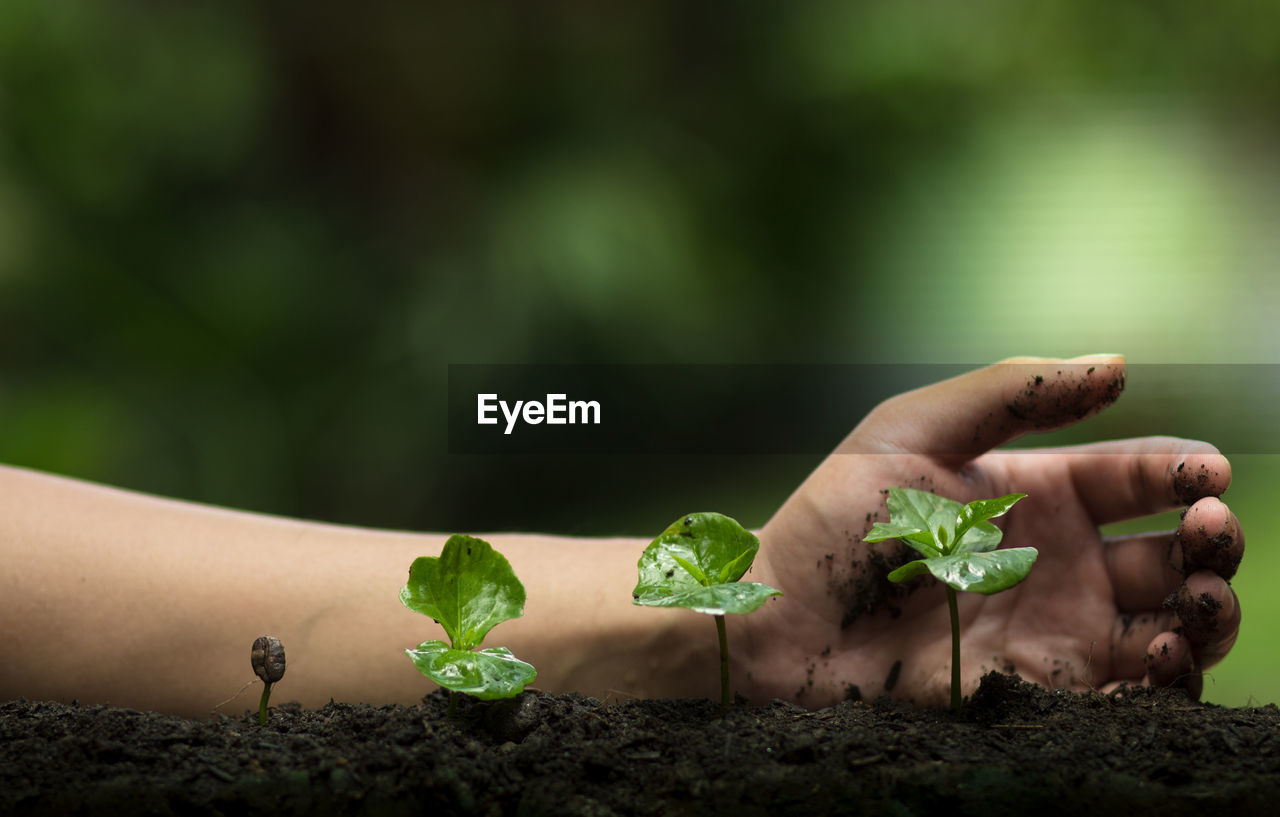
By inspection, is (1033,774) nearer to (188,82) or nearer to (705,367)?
(705,367)

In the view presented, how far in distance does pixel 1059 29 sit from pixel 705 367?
573 millimetres

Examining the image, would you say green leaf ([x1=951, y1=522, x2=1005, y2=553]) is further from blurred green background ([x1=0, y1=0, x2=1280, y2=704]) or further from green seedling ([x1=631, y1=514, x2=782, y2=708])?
blurred green background ([x1=0, y1=0, x2=1280, y2=704])

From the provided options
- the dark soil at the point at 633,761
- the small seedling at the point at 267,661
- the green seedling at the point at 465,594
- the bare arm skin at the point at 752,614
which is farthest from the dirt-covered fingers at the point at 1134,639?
the small seedling at the point at 267,661

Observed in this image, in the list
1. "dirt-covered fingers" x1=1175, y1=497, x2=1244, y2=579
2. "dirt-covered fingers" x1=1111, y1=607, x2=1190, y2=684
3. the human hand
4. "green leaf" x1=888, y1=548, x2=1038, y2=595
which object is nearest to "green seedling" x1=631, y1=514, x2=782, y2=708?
"green leaf" x1=888, y1=548, x2=1038, y2=595

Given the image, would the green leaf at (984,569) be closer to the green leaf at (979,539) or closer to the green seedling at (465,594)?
the green leaf at (979,539)

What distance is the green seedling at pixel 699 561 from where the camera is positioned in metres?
0.54

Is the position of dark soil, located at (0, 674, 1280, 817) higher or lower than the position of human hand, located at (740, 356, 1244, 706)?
lower

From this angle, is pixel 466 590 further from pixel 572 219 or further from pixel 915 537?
pixel 572 219

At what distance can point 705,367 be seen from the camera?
41.3 inches

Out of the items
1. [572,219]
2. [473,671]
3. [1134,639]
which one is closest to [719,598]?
[473,671]

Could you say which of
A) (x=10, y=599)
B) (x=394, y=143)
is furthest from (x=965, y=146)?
(x=10, y=599)

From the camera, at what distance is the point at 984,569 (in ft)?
1.65

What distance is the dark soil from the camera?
423mm

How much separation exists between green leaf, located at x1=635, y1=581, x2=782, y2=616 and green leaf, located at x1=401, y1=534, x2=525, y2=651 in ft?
0.32
